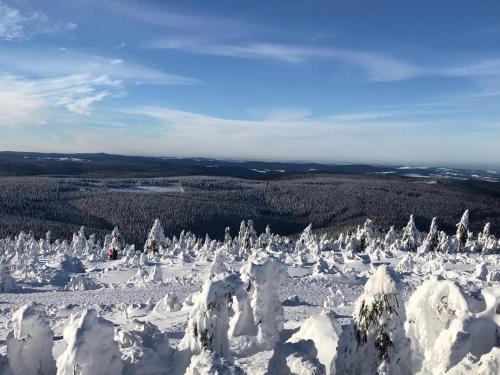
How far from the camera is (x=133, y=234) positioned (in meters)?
141

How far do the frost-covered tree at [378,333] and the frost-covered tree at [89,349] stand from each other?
17.1ft

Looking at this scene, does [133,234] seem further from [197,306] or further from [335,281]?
[197,306]

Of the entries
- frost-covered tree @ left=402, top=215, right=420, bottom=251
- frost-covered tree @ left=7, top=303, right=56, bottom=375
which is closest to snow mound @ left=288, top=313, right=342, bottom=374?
frost-covered tree @ left=7, top=303, right=56, bottom=375

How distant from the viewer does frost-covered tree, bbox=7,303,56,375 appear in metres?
10.3

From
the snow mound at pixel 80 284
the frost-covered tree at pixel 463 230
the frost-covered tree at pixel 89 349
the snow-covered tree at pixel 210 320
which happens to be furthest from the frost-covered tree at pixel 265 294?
the frost-covered tree at pixel 463 230

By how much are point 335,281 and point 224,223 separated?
14635 cm

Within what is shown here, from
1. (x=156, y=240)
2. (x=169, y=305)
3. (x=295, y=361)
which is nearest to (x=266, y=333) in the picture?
(x=295, y=361)

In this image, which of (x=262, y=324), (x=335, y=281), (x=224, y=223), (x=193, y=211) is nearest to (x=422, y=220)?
(x=224, y=223)

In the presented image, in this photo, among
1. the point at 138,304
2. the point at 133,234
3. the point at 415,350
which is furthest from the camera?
the point at 133,234

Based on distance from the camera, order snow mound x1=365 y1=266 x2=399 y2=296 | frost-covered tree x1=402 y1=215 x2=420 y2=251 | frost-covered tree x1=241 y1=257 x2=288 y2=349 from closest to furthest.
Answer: snow mound x1=365 y1=266 x2=399 y2=296 → frost-covered tree x1=241 y1=257 x2=288 y2=349 → frost-covered tree x1=402 y1=215 x2=420 y2=251

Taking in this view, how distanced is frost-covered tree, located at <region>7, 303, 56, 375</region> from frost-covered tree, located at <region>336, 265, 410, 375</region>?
23.3 ft

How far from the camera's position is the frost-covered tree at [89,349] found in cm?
933

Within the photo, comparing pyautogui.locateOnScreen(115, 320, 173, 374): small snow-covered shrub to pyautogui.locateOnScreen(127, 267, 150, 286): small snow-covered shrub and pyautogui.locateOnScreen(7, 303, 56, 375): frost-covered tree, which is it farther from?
pyautogui.locateOnScreen(127, 267, 150, 286): small snow-covered shrub

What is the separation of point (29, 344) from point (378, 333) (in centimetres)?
818
